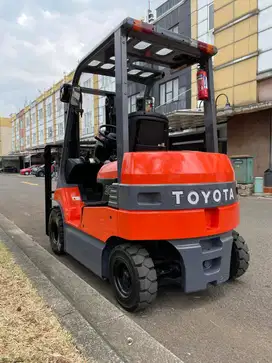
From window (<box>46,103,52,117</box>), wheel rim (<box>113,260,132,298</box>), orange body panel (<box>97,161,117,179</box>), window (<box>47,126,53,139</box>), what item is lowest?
wheel rim (<box>113,260,132,298</box>)

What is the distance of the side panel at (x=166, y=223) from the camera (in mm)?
3246

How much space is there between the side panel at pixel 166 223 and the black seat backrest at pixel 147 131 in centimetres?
91

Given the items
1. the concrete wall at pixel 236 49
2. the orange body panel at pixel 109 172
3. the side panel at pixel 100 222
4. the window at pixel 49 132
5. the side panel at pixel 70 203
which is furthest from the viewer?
the window at pixel 49 132

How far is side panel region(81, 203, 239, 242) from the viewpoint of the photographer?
3246mm

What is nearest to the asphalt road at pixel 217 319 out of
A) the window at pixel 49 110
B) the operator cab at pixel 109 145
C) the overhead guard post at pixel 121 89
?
the operator cab at pixel 109 145

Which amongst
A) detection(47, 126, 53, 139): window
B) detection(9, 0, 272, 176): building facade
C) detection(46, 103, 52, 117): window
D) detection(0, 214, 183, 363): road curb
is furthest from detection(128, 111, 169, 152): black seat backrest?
detection(46, 103, 52, 117): window

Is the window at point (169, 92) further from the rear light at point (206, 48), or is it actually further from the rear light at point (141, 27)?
the rear light at point (141, 27)

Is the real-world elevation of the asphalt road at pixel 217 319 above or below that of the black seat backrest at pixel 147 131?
below

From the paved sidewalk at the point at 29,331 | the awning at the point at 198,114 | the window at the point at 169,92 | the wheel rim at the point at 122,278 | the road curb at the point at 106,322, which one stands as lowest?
the road curb at the point at 106,322

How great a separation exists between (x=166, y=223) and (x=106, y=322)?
112cm

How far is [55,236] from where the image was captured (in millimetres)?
5609

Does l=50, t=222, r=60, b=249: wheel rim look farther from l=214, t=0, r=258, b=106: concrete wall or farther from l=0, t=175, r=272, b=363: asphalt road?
l=214, t=0, r=258, b=106: concrete wall

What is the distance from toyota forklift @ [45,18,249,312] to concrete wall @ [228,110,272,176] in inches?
545

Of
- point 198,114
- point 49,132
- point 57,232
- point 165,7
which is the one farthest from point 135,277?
point 49,132
